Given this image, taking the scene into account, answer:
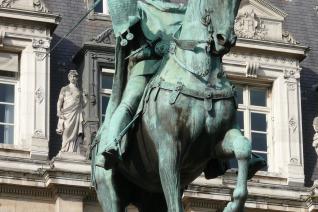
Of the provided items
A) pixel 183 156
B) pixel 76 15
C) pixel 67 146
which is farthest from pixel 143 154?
pixel 76 15

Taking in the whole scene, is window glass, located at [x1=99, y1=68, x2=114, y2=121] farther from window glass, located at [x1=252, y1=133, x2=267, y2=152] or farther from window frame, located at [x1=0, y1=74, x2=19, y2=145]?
window glass, located at [x1=252, y1=133, x2=267, y2=152]

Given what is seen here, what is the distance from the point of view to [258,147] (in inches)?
1620

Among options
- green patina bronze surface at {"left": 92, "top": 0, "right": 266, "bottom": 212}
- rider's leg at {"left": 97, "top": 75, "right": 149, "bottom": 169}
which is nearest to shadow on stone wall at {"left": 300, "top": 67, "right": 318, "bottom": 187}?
green patina bronze surface at {"left": 92, "top": 0, "right": 266, "bottom": 212}

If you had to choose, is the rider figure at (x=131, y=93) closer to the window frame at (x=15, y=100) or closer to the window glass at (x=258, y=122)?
the window frame at (x=15, y=100)

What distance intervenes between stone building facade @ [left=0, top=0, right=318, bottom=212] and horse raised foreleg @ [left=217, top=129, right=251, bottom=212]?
21.4 m

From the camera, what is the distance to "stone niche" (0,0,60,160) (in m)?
39.5

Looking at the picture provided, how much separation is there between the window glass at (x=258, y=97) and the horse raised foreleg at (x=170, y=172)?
25372 mm

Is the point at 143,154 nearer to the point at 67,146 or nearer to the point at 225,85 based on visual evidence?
the point at 225,85

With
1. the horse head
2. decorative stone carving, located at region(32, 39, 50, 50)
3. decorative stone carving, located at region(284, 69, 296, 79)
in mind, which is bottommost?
the horse head

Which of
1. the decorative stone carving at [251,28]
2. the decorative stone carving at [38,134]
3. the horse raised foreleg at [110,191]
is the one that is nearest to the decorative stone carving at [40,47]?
the decorative stone carving at [38,134]

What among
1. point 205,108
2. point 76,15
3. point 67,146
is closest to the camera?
point 205,108

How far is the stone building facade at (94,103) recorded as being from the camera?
128 ft

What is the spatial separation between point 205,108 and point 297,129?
26399 millimetres

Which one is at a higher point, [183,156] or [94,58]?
[94,58]
